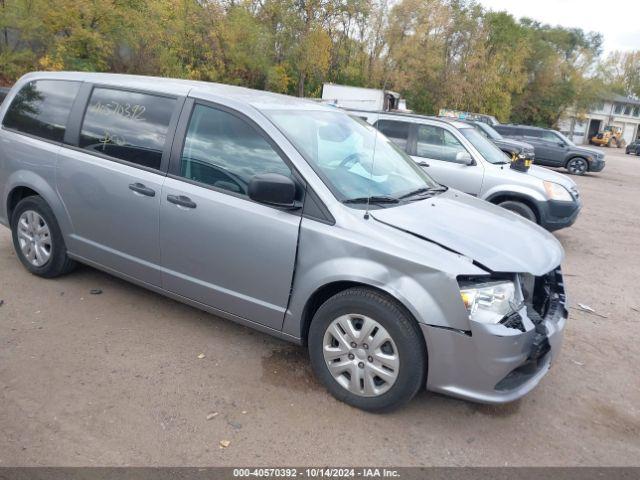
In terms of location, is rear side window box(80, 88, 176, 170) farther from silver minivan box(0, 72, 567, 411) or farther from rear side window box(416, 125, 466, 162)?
rear side window box(416, 125, 466, 162)

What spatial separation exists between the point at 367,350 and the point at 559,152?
20.2 m

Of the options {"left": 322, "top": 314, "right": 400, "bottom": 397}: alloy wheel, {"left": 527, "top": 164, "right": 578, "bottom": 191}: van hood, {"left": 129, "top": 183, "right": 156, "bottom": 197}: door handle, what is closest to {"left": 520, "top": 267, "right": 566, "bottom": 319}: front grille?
{"left": 322, "top": 314, "right": 400, "bottom": 397}: alloy wheel

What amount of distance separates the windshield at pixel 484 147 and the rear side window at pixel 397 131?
2.83 ft

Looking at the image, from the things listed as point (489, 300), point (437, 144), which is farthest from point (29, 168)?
point (437, 144)

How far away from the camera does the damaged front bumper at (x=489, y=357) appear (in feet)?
9.57

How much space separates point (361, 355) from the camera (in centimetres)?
319

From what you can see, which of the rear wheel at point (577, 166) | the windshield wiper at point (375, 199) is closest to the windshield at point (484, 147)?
the windshield wiper at point (375, 199)

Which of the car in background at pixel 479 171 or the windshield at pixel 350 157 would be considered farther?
the car in background at pixel 479 171

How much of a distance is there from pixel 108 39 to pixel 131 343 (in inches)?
738

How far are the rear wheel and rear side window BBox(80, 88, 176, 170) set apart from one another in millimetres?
19837

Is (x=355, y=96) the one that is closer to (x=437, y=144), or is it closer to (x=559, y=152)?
(x=559, y=152)

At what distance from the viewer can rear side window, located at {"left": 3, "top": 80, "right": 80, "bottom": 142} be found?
4570 millimetres

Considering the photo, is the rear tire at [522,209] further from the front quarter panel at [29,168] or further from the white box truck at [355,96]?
the white box truck at [355,96]

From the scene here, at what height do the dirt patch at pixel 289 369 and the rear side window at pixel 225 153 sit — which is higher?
the rear side window at pixel 225 153
